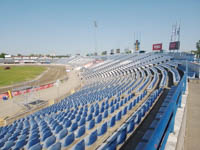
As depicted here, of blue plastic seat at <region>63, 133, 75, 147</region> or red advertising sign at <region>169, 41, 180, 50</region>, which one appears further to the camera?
red advertising sign at <region>169, 41, 180, 50</region>

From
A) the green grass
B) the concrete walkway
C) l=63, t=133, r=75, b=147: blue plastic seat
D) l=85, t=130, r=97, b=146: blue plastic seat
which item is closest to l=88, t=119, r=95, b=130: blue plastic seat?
l=63, t=133, r=75, b=147: blue plastic seat

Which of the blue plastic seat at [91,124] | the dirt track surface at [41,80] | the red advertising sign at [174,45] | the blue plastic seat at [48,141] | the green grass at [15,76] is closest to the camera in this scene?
the blue plastic seat at [48,141]

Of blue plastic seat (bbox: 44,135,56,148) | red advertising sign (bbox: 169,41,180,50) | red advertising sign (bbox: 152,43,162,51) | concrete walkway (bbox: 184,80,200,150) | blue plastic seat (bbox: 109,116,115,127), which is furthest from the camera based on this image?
red advertising sign (bbox: 152,43,162,51)

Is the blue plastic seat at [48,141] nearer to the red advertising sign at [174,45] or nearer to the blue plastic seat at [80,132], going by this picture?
the blue plastic seat at [80,132]

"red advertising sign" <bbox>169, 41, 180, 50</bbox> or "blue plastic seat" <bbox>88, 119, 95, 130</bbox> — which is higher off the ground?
"red advertising sign" <bbox>169, 41, 180, 50</bbox>

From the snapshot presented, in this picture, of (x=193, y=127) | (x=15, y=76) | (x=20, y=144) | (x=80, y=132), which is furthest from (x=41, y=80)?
(x=193, y=127)

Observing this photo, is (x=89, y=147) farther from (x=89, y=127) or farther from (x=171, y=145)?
(x=171, y=145)

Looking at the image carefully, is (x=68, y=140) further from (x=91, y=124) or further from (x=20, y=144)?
(x=20, y=144)

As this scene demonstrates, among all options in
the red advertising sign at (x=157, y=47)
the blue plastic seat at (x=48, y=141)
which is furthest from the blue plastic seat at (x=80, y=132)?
the red advertising sign at (x=157, y=47)

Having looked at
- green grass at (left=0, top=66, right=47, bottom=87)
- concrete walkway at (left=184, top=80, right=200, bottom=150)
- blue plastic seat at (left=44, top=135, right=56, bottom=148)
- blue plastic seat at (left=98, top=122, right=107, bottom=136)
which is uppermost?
concrete walkway at (left=184, top=80, right=200, bottom=150)

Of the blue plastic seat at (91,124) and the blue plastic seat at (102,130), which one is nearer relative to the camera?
the blue plastic seat at (102,130)

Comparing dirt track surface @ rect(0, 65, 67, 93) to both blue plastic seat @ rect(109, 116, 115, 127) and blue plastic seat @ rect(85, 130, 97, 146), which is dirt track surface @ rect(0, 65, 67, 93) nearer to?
blue plastic seat @ rect(109, 116, 115, 127)

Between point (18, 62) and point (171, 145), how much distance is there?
14681 cm

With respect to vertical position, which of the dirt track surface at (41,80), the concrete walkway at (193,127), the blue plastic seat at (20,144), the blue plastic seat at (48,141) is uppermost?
the concrete walkway at (193,127)
